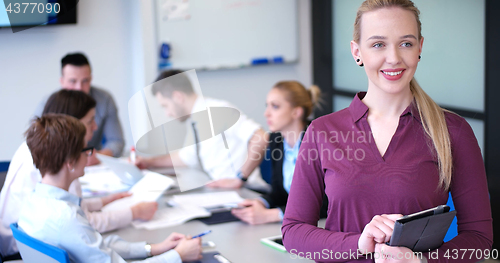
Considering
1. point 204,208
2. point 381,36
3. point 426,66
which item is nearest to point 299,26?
point 426,66

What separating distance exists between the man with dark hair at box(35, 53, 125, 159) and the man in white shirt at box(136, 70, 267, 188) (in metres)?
1.06

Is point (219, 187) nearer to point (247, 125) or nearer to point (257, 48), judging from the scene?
point (247, 125)

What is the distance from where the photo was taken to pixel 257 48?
4578 mm

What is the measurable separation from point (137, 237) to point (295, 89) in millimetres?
1146

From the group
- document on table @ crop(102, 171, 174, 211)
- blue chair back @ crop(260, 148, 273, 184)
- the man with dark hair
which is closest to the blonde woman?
document on table @ crop(102, 171, 174, 211)

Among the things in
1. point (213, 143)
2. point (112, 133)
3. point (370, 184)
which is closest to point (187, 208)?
point (213, 143)

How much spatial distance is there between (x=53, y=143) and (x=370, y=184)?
1071mm

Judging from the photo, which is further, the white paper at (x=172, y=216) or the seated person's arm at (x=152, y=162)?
the seated person's arm at (x=152, y=162)

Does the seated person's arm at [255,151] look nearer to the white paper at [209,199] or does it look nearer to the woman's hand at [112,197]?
the white paper at [209,199]

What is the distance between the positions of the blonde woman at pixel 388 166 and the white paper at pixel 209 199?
112 cm

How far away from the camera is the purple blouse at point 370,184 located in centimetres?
102

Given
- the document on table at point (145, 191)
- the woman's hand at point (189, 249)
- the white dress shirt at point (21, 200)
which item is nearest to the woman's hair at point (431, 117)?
the woman's hand at point (189, 249)

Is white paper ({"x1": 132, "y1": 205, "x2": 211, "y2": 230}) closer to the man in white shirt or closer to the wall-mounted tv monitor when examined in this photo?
the man in white shirt

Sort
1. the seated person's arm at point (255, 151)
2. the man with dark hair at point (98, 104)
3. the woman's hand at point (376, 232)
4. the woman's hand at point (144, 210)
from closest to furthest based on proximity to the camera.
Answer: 1. the woman's hand at point (376, 232)
2. the woman's hand at point (144, 210)
3. the seated person's arm at point (255, 151)
4. the man with dark hair at point (98, 104)
